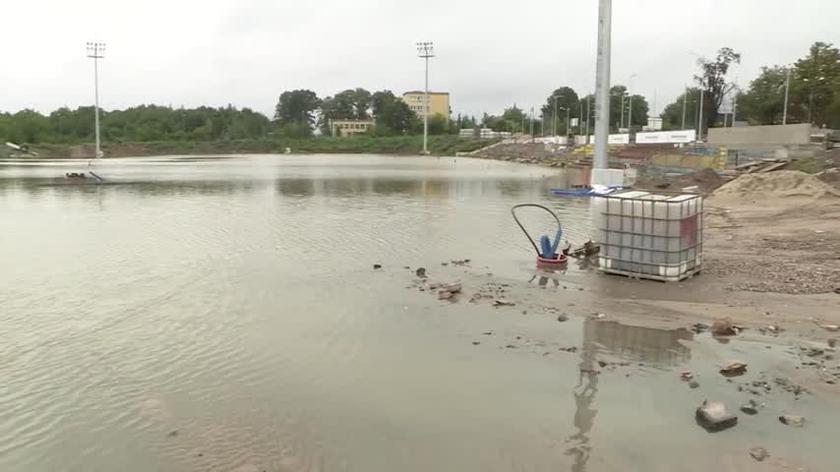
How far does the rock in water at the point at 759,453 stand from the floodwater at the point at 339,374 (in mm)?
126

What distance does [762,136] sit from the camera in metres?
41.7

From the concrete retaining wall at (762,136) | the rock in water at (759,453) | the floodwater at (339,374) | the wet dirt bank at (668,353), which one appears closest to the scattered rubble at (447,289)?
the wet dirt bank at (668,353)

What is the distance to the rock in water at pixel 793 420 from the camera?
6438mm

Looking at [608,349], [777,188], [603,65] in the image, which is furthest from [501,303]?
[777,188]

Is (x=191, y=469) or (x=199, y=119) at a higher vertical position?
(x=199, y=119)

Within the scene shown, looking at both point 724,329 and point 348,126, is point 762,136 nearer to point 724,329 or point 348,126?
point 724,329

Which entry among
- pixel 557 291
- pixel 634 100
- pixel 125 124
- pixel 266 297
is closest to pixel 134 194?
pixel 266 297

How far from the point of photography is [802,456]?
591cm

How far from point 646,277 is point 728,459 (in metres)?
6.73

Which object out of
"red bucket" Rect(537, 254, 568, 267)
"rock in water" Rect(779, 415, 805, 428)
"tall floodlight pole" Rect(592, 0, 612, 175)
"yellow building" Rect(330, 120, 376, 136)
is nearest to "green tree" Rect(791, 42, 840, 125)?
"tall floodlight pole" Rect(592, 0, 612, 175)

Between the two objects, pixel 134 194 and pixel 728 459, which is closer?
pixel 728 459

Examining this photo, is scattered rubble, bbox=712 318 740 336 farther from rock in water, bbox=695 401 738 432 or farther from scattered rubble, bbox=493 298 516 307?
scattered rubble, bbox=493 298 516 307

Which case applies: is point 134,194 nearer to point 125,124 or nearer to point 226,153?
point 226,153

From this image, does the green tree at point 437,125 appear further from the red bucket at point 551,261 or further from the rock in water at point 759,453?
the rock in water at point 759,453
